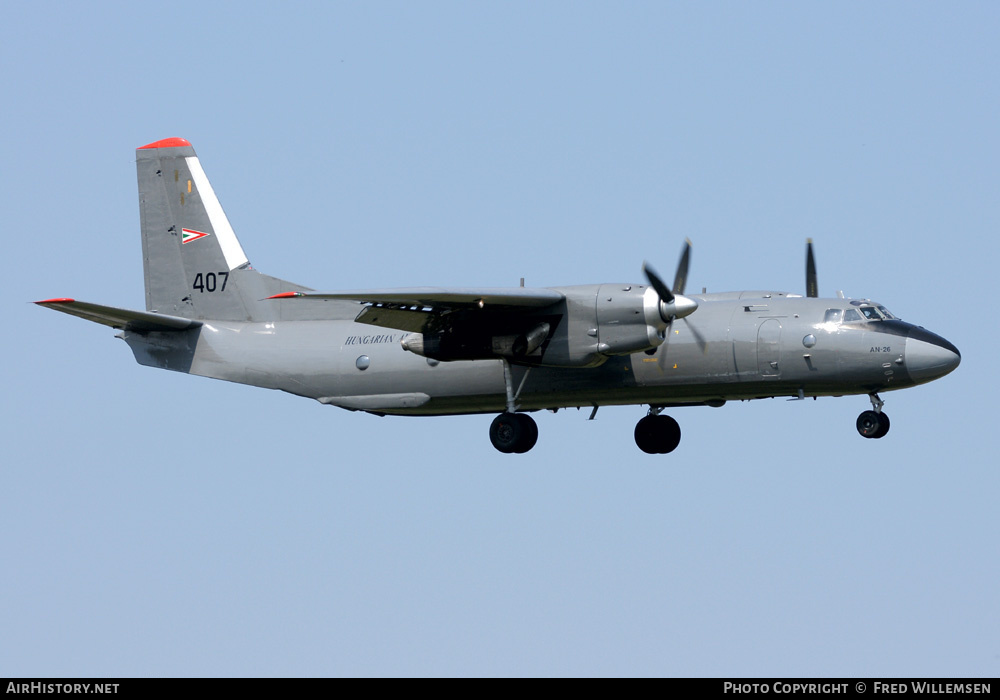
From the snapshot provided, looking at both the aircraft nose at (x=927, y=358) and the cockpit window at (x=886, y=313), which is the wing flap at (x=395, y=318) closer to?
the cockpit window at (x=886, y=313)

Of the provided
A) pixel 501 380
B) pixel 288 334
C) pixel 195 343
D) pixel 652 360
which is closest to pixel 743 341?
pixel 652 360

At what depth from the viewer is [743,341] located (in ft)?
84.0

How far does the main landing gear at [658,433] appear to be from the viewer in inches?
1137

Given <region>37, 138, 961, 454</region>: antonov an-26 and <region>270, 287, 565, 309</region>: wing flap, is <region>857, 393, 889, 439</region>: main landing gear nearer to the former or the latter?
<region>37, 138, 961, 454</region>: antonov an-26

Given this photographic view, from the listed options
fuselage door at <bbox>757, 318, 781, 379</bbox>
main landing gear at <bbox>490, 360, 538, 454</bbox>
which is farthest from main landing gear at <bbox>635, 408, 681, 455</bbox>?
fuselage door at <bbox>757, 318, 781, 379</bbox>

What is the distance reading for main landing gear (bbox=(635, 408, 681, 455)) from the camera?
2888 cm

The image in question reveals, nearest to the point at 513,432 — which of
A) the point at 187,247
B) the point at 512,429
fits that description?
the point at 512,429

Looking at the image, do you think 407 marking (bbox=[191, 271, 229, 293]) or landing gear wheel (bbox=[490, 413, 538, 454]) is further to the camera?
407 marking (bbox=[191, 271, 229, 293])

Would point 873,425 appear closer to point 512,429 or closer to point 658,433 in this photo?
point 658,433

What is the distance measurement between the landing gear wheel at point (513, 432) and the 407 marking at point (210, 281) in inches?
289

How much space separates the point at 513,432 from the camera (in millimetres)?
26766

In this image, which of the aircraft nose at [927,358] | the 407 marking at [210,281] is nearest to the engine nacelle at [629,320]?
the aircraft nose at [927,358]

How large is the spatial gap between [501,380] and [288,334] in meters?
4.82

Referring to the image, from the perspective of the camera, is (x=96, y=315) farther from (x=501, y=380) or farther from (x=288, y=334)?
(x=501, y=380)
